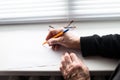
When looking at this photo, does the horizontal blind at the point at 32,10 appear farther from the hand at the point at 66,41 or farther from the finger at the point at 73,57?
the finger at the point at 73,57

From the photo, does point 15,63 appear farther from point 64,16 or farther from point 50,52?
point 64,16

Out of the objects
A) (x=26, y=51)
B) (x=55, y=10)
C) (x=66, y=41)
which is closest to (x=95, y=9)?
(x=55, y=10)

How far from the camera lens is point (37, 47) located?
3.69 feet

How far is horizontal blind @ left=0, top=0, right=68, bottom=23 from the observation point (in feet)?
4.33

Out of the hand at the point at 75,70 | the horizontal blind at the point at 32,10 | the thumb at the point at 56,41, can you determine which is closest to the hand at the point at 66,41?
the thumb at the point at 56,41

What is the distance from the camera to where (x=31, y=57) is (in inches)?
41.4

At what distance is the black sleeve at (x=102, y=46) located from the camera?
0.98 metres

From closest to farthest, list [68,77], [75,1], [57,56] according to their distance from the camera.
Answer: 1. [68,77]
2. [57,56]
3. [75,1]

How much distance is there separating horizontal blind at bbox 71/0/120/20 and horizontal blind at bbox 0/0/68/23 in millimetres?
74

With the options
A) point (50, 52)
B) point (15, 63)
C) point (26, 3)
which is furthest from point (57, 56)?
point (26, 3)

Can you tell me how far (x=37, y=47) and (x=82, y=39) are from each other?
0.81 feet

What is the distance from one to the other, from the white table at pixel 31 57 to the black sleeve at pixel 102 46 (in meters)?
0.03

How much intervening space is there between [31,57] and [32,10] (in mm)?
399

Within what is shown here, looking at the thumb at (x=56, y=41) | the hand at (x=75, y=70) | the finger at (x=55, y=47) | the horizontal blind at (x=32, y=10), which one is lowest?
the hand at (x=75, y=70)
